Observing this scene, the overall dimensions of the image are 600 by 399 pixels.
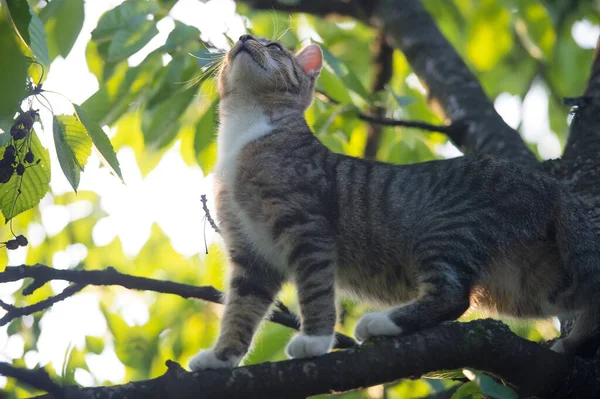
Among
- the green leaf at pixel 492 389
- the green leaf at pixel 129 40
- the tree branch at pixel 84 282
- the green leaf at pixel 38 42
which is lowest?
the green leaf at pixel 492 389

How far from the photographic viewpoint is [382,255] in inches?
147

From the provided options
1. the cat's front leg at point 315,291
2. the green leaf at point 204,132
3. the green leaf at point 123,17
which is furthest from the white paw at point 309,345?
the green leaf at point 123,17

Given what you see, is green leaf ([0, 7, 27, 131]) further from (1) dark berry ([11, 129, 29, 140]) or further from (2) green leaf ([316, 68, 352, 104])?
(2) green leaf ([316, 68, 352, 104])

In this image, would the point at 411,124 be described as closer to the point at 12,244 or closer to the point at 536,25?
the point at 536,25

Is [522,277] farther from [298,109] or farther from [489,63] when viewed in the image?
[489,63]

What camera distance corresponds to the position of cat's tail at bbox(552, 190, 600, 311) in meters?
3.28

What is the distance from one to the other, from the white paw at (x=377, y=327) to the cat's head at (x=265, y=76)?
5.97 feet

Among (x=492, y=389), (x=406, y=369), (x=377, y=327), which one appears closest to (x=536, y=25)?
(x=377, y=327)

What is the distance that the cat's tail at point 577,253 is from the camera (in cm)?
328

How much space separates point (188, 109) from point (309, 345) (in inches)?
117

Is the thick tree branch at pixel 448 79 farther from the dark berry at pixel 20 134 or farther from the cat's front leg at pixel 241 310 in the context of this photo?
the dark berry at pixel 20 134

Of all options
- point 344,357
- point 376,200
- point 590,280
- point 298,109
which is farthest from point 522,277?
point 298,109

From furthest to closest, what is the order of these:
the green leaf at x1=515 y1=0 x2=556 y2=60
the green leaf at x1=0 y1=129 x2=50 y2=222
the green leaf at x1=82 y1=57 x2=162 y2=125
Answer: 1. the green leaf at x1=515 y1=0 x2=556 y2=60
2. the green leaf at x1=82 y1=57 x2=162 y2=125
3. the green leaf at x1=0 y1=129 x2=50 y2=222

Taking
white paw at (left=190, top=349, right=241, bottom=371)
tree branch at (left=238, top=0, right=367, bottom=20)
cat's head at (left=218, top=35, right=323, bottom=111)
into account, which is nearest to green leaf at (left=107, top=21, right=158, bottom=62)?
cat's head at (left=218, top=35, right=323, bottom=111)
